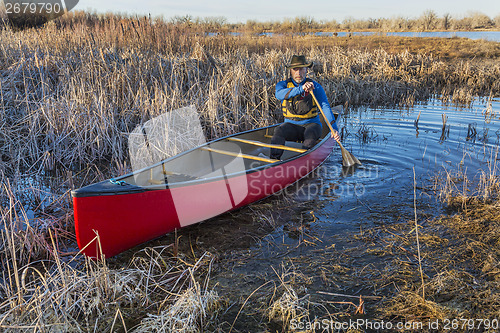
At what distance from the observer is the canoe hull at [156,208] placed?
3.09 meters

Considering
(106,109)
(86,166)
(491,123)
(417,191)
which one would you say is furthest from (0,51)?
(491,123)

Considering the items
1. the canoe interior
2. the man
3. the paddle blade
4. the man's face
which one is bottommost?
the paddle blade

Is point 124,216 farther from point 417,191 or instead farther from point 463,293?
point 417,191

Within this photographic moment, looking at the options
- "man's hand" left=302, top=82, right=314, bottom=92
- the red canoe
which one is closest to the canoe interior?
the red canoe

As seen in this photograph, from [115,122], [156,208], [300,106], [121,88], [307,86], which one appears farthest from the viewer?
[121,88]

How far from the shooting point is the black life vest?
226 inches

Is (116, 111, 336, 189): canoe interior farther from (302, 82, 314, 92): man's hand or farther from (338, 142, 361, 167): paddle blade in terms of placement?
(302, 82, 314, 92): man's hand

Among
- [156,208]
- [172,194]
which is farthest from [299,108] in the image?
[156,208]

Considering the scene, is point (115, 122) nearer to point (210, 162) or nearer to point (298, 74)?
point (210, 162)

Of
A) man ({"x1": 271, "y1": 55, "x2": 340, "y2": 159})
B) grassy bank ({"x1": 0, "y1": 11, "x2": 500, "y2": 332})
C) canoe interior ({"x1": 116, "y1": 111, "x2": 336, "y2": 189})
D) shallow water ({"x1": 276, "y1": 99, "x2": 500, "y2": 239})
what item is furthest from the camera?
man ({"x1": 271, "y1": 55, "x2": 340, "y2": 159})

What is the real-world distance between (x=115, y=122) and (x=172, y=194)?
10.6 feet

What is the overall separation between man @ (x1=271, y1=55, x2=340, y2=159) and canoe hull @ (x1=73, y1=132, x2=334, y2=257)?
97 centimetres

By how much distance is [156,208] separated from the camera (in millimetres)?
3500

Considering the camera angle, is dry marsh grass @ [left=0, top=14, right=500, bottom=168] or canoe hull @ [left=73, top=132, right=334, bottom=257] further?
dry marsh grass @ [left=0, top=14, right=500, bottom=168]
